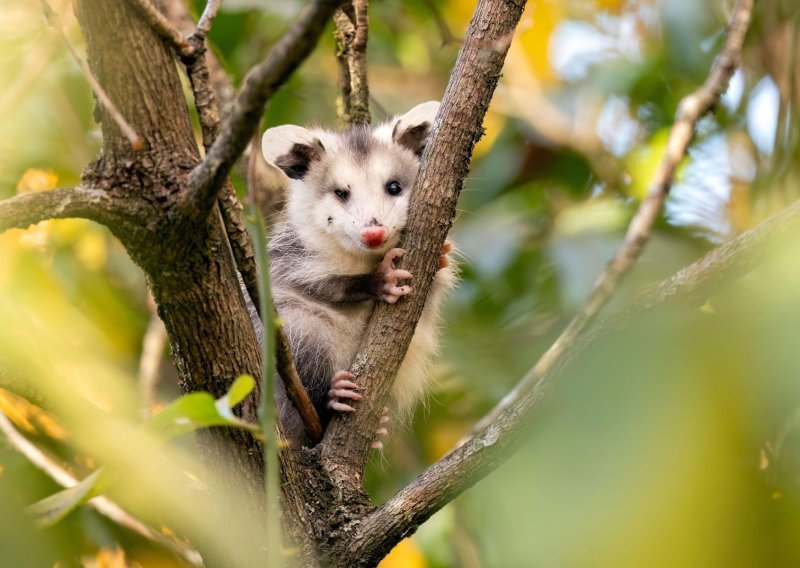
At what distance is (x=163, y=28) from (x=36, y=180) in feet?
7.38

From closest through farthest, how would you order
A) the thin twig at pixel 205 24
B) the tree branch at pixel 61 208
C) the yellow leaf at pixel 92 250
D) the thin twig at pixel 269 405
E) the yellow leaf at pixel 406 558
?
the thin twig at pixel 269 405
the tree branch at pixel 61 208
the thin twig at pixel 205 24
the yellow leaf at pixel 406 558
the yellow leaf at pixel 92 250

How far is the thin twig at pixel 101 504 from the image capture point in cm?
248

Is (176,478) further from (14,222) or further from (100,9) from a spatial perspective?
(100,9)

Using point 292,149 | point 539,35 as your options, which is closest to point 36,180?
→ point 292,149

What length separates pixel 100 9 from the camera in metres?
1.73

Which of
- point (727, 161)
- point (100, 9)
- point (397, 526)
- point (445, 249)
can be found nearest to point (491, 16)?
point (445, 249)

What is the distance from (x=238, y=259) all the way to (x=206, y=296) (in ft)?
0.35

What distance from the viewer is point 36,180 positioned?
12.4 ft

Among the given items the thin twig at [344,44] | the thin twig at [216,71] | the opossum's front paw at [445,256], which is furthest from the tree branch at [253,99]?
the thin twig at [216,71]

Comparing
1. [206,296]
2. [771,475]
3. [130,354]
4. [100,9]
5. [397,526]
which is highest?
[130,354]

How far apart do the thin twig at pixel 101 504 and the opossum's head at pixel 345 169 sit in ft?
3.51

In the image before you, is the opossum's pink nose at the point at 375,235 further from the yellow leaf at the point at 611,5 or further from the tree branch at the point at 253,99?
the yellow leaf at the point at 611,5

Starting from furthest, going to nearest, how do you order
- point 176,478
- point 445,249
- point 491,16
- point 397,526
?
1. point 445,249
2. point 491,16
3. point 397,526
4. point 176,478

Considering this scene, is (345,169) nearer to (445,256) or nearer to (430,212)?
(445,256)
